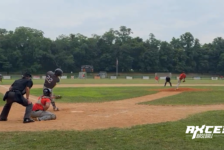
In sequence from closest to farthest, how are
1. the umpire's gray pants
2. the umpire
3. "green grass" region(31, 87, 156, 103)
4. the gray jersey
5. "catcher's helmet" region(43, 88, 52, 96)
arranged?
the umpire, the umpire's gray pants, "catcher's helmet" region(43, 88, 52, 96), the gray jersey, "green grass" region(31, 87, 156, 103)

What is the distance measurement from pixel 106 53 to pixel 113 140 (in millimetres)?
97547

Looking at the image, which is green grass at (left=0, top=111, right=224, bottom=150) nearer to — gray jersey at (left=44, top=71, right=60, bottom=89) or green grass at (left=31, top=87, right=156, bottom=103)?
gray jersey at (left=44, top=71, right=60, bottom=89)

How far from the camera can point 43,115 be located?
955 centimetres

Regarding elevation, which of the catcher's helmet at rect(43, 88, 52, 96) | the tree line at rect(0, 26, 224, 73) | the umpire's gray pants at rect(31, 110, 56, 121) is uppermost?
the tree line at rect(0, 26, 224, 73)

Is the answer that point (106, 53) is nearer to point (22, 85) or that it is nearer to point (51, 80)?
point (51, 80)

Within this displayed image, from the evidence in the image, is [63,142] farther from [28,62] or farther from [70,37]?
[70,37]

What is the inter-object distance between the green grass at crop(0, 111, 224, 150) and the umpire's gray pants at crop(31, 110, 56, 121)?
2.12 meters

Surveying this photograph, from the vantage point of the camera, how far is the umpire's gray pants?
9381mm

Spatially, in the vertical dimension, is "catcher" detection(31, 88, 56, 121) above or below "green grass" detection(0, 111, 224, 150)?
above

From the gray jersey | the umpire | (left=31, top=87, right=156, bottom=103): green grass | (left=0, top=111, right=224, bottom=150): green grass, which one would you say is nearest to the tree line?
(left=31, top=87, right=156, bottom=103): green grass

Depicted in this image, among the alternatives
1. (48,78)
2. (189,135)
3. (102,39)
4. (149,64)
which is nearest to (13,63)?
(102,39)

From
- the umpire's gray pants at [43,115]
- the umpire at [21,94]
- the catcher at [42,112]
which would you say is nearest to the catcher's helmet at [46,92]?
the catcher at [42,112]

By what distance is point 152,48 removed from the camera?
10806 cm

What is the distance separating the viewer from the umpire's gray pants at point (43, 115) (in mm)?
9381
